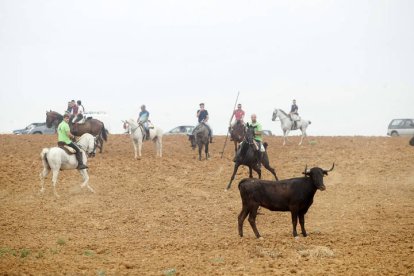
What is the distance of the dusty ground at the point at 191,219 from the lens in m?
11.8

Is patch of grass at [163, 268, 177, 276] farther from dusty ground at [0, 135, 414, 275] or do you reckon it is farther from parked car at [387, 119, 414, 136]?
parked car at [387, 119, 414, 136]

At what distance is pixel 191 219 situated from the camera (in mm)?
17828

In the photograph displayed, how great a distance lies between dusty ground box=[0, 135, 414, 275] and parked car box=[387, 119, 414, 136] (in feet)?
39.4

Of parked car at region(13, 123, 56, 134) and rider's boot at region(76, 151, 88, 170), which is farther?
parked car at region(13, 123, 56, 134)

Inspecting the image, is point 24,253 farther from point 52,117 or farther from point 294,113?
point 294,113

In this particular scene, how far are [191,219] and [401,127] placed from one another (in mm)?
30051

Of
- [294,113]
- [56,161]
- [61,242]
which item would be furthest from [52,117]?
[294,113]

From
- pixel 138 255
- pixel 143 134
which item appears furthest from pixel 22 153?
pixel 138 255

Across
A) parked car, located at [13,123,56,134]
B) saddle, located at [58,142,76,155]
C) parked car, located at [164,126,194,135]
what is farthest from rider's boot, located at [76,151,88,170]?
parked car, located at [164,126,194,135]

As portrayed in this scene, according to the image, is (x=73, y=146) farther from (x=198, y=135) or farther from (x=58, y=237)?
(x=198, y=135)

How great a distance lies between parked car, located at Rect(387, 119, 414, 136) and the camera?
43156mm

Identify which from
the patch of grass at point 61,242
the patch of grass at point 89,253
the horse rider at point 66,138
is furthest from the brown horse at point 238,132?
the patch of grass at point 89,253

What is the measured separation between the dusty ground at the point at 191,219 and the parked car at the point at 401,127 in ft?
39.4

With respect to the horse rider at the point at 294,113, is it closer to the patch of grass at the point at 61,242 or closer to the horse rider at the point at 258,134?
the horse rider at the point at 258,134
